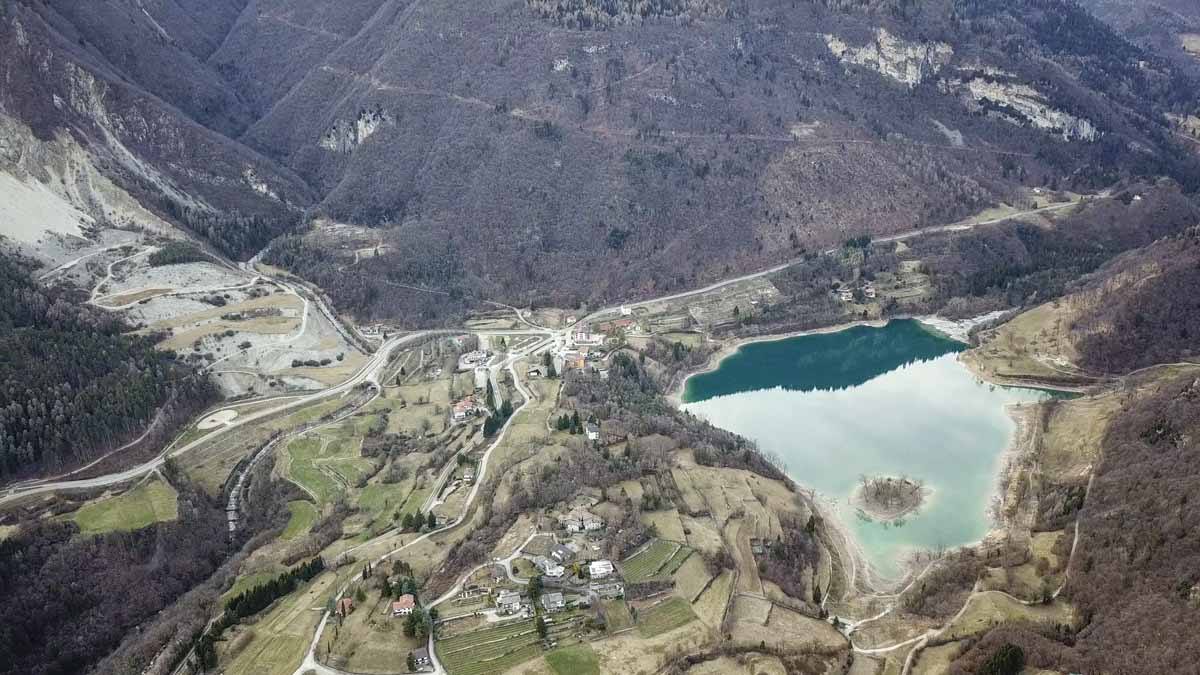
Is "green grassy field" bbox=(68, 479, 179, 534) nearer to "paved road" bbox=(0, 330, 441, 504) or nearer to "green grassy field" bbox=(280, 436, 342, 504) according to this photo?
"paved road" bbox=(0, 330, 441, 504)

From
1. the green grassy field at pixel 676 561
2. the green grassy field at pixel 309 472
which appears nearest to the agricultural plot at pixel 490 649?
the green grassy field at pixel 676 561

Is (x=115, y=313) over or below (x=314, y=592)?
over

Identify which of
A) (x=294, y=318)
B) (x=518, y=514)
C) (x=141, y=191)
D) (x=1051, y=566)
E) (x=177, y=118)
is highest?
(x=177, y=118)

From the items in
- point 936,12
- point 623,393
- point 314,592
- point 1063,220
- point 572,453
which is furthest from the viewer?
point 936,12

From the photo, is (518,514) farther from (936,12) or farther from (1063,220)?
(936,12)

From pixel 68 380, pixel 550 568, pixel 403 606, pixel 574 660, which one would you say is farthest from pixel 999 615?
pixel 68 380

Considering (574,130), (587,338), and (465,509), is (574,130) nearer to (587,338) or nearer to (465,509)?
(587,338)

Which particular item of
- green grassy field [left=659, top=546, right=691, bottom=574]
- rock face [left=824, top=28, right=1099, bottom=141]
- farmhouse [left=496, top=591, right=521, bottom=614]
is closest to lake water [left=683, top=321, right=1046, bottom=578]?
green grassy field [left=659, top=546, right=691, bottom=574]

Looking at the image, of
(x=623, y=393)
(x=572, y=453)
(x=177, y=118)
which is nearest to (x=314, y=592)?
Answer: (x=572, y=453)

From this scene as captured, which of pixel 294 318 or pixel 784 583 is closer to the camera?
pixel 784 583
